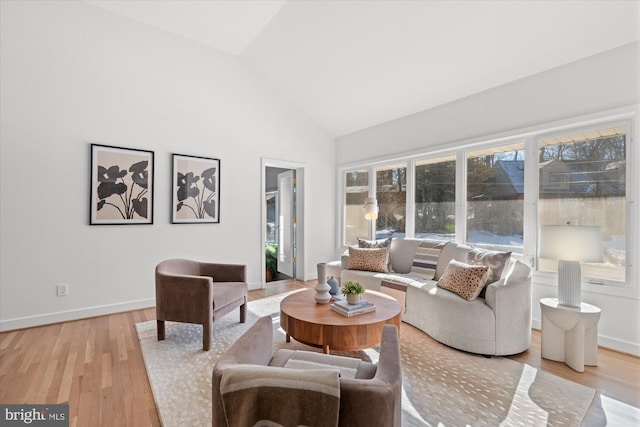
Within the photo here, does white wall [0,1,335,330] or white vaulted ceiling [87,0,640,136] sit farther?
white wall [0,1,335,330]

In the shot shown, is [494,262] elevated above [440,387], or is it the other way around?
[494,262]

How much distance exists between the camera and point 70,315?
3.36m

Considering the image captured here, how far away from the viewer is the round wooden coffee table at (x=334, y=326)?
2.14m

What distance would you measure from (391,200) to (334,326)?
320cm

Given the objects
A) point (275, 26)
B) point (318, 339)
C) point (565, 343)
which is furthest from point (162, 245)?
point (565, 343)

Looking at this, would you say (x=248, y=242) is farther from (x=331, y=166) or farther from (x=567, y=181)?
(x=567, y=181)

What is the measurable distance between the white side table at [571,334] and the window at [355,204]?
10.2 feet

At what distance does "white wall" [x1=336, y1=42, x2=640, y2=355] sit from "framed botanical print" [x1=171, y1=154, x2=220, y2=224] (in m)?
3.05

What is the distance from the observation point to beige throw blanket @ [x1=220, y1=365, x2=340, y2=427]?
1.00 meters

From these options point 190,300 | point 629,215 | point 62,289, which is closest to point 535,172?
point 629,215

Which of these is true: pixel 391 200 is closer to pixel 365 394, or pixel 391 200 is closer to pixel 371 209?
pixel 371 209

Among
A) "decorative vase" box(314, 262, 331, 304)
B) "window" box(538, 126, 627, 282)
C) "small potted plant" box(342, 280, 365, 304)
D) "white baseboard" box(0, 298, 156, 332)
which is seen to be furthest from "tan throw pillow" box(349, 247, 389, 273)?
"white baseboard" box(0, 298, 156, 332)

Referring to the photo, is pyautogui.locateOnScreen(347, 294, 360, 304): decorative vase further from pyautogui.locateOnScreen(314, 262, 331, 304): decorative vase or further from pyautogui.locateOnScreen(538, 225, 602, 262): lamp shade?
pyautogui.locateOnScreen(538, 225, 602, 262): lamp shade

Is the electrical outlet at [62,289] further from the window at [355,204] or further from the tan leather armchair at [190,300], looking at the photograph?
the window at [355,204]
